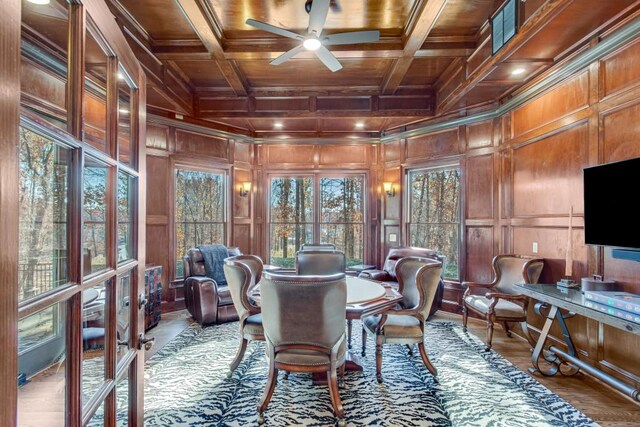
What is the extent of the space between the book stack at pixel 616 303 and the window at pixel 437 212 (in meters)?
2.70

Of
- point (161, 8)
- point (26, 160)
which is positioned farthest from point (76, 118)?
point (161, 8)

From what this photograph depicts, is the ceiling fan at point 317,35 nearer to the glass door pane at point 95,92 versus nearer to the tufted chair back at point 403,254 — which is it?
the glass door pane at point 95,92

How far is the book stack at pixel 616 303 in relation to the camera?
2.19 metres

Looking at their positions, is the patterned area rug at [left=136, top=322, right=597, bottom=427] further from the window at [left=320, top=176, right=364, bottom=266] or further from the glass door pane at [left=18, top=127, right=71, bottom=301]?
the window at [left=320, top=176, right=364, bottom=266]

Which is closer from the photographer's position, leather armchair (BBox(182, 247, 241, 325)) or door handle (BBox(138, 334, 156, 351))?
door handle (BBox(138, 334, 156, 351))

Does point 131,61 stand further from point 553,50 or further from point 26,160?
point 553,50

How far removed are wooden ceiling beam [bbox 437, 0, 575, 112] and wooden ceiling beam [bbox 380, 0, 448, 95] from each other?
687 millimetres

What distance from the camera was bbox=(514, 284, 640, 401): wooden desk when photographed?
8.30ft

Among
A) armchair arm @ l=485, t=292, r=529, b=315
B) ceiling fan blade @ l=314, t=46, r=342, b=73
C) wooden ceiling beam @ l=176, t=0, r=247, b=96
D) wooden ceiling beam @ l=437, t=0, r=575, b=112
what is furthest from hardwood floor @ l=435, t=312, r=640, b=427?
wooden ceiling beam @ l=176, t=0, r=247, b=96

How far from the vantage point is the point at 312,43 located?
300 centimetres

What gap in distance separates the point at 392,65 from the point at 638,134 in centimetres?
258

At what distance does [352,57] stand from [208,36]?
1.55m

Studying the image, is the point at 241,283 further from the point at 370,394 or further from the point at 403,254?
the point at 403,254

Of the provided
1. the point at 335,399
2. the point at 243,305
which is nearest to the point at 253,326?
the point at 243,305
